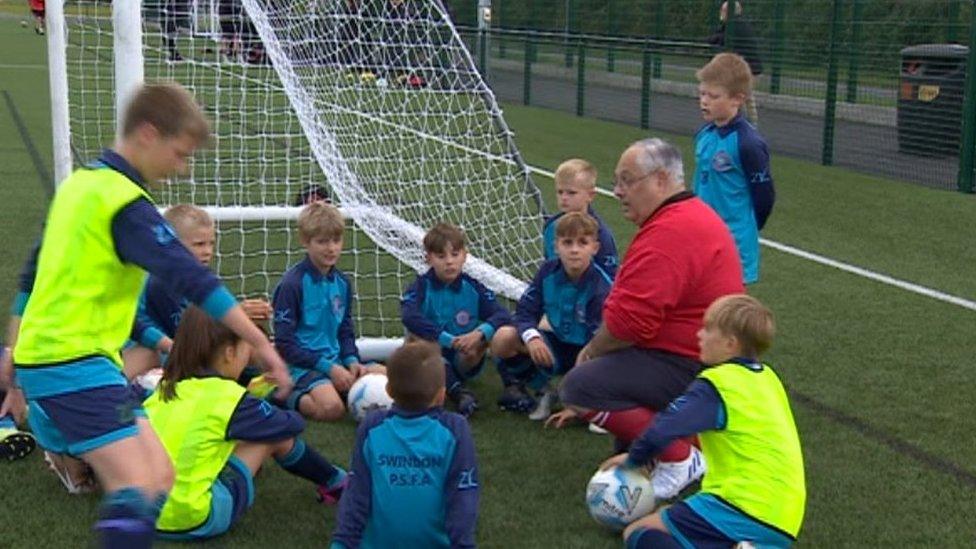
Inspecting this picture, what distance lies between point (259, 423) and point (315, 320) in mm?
1470

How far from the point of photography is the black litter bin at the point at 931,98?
14.5 m

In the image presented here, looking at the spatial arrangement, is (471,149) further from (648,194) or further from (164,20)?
(648,194)

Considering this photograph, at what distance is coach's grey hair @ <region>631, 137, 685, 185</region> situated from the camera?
4.80 meters

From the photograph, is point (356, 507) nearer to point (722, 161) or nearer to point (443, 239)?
point (443, 239)

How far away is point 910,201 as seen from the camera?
1285 centimetres

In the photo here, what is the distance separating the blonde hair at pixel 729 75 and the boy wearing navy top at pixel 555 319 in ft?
3.22

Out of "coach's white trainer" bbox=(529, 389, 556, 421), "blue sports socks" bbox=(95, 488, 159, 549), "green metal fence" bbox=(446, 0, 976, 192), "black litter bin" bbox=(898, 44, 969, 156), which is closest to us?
"blue sports socks" bbox=(95, 488, 159, 549)

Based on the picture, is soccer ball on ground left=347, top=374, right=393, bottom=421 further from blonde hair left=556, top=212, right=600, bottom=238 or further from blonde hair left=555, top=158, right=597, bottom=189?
blonde hair left=555, top=158, right=597, bottom=189

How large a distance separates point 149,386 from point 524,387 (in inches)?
69.8

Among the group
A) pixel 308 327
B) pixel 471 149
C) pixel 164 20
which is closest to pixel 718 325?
pixel 308 327

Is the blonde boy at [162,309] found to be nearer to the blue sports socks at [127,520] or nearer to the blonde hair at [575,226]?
the blonde hair at [575,226]

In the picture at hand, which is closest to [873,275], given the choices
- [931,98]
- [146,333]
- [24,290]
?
[146,333]

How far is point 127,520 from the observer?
11.2 ft

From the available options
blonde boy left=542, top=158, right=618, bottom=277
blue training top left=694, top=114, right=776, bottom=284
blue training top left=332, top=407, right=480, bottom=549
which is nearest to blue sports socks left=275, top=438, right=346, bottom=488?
blue training top left=332, top=407, right=480, bottom=549
